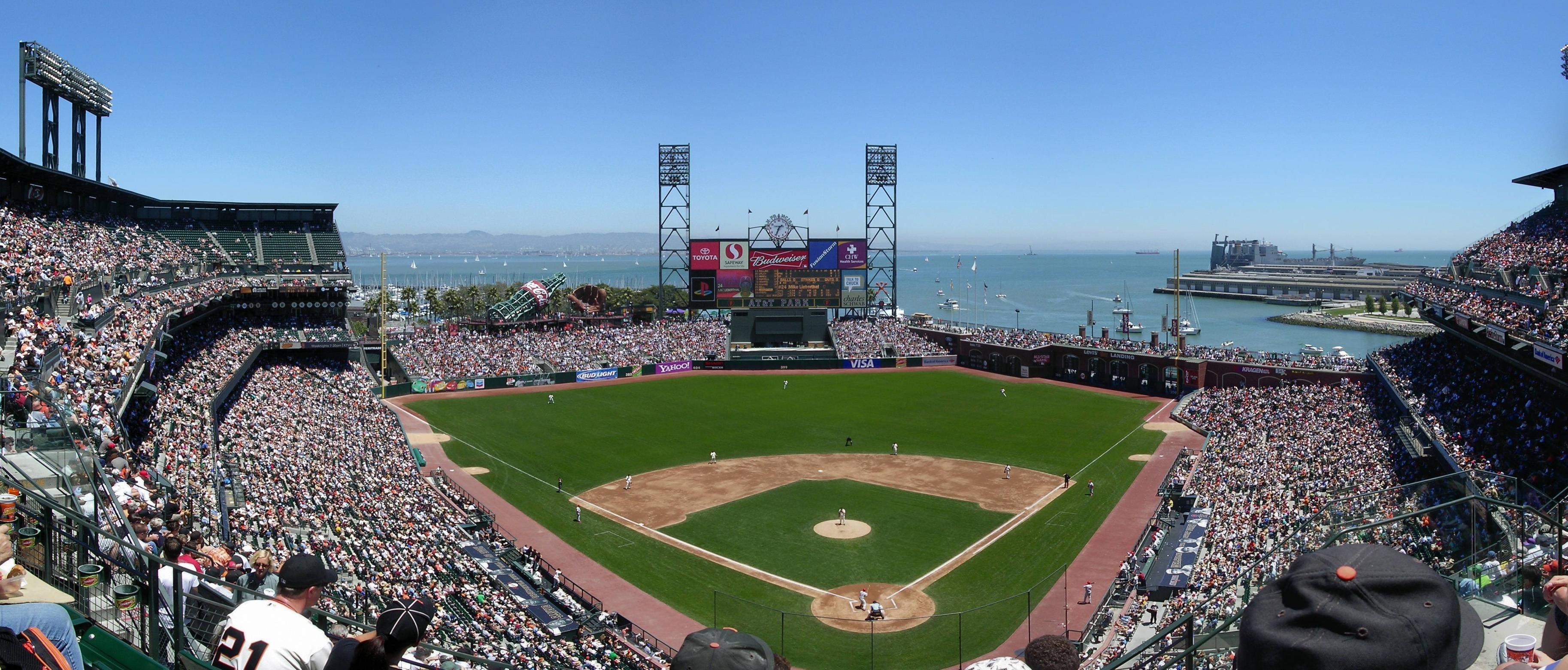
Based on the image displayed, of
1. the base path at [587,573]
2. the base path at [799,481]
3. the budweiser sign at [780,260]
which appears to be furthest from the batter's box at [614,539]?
the budweiser sign at [780,260]

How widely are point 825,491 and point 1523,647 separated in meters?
33.2

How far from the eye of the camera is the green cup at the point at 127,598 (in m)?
7.61

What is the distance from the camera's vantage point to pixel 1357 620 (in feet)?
9.64

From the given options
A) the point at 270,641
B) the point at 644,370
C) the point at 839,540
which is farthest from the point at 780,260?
the point at 270,641

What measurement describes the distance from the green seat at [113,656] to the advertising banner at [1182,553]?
23.2 metres

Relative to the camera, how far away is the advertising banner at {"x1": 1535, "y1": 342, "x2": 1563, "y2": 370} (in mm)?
25378

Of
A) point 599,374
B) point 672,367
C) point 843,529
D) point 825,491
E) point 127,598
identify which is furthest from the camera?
point 672,367

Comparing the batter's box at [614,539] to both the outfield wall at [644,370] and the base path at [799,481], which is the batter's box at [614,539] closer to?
the base path at [799,481]

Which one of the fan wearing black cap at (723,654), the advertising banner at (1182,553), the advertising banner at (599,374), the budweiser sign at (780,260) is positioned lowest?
the advertising banner at (1182,553)

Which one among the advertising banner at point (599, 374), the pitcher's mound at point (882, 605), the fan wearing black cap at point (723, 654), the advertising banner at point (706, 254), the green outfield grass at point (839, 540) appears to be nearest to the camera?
the fan wearing black cap at point (723, 654)

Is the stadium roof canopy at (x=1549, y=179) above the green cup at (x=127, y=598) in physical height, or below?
above

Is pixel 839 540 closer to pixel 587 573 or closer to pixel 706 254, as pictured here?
pixel 587 573

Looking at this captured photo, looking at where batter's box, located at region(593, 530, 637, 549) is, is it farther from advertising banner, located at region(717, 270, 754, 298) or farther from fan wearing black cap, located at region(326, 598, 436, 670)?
advertising banner, located at region(717, 270, 754, 298)

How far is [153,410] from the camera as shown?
2877 cm
